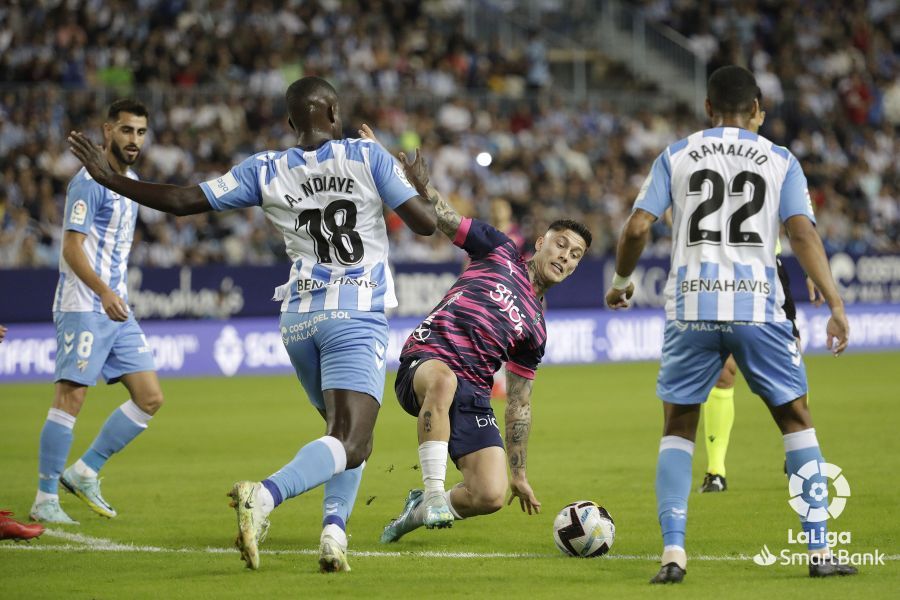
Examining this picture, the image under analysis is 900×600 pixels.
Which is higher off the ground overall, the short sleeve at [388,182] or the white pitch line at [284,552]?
the short sleeve at [388,182]

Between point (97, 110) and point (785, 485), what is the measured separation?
48.7 ft

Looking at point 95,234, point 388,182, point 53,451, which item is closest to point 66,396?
point 53,451

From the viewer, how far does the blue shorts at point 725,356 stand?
19.9 feet

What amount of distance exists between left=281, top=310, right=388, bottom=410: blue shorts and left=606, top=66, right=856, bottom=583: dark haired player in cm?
124

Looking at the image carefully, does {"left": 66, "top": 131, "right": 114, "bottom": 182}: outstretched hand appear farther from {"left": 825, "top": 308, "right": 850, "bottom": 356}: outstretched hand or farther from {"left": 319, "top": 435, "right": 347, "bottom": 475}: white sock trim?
{"left": 825, "top": 308, "right": 850, "bottom": 356}: outstretched hand

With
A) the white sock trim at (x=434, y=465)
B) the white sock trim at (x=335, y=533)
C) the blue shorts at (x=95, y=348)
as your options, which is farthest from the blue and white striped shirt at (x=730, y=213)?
the blue shorts at (x=95, y=348)

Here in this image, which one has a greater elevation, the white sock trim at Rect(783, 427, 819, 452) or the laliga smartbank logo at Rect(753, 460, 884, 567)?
the white sock trim at Rect(783, 427, 819, 452)

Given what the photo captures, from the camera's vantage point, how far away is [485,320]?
746 centimetres

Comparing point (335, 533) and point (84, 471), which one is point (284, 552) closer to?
point (335, 533)

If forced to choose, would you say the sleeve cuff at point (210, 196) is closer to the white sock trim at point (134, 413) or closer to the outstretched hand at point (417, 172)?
the outstretched hand at point (417, 172)

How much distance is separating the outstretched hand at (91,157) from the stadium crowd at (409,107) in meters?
12.4

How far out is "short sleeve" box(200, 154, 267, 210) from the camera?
6.29 meters

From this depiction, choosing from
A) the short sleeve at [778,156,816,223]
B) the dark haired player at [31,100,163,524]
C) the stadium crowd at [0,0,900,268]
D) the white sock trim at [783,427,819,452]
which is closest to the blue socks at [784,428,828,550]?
the white sock trim at [783,427,819,452]

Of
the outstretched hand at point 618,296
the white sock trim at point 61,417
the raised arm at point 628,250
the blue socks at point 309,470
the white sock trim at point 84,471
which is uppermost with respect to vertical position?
the raised arm at point 628,250
